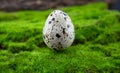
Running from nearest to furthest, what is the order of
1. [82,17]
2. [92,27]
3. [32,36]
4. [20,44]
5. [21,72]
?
1. [21,72]
2. [20,44]
3. [32,36]
4. [92,27]
5. [82,17]

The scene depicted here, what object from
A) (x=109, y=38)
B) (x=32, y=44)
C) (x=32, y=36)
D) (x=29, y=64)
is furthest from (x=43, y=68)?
(x=109, y=38)

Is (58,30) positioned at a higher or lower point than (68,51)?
higher

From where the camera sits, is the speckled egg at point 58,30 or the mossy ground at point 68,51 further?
the speckled egg at point 58,30

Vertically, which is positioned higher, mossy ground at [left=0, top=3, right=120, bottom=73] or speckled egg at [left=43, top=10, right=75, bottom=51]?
speckled egg at [left=43, top=10, right=75, bottom=51]

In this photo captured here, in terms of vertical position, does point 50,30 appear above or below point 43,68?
above

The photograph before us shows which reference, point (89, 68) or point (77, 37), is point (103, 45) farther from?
point (89, 68)

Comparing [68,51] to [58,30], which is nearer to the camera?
[58,30]

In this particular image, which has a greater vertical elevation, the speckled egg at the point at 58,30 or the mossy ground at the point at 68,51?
the speckled egg at the point at 58,30

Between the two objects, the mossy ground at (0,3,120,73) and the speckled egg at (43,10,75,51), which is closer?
the mossy ground at (0,3,120,73)
